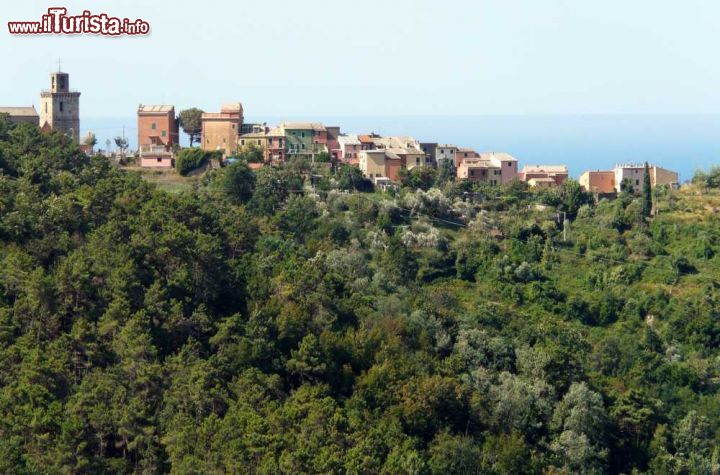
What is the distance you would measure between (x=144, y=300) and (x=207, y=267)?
10.2 ft

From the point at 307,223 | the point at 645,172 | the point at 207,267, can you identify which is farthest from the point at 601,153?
the point at 207,267

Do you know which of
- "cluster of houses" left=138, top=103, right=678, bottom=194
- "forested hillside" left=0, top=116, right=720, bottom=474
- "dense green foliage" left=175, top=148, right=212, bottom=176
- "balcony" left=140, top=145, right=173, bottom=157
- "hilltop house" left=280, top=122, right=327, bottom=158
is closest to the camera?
"forested hillside" left=0, top=116, right=720, bottom=474

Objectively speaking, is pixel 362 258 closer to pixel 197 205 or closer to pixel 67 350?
pixel 197 205

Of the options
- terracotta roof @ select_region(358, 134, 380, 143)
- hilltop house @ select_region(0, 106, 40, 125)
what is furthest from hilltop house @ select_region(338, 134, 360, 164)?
hilltop house @ select_region(0, 106, 40, 125)

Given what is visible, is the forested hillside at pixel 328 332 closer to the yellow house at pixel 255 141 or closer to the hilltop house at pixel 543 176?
the yellow house at pixel 255 141

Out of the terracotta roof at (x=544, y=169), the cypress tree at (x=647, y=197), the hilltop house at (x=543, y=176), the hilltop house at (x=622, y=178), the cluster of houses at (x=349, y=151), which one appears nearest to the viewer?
the cypress tree at (x=647, y=197)

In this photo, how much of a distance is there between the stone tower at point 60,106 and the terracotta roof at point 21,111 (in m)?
0.52

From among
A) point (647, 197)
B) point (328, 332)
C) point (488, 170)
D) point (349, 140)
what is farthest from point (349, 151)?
point (328, 332)

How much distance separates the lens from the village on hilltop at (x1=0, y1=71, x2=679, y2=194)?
5438cm

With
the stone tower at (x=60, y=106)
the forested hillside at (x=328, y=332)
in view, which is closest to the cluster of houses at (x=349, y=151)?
the stone tower at (x=60, y=106)

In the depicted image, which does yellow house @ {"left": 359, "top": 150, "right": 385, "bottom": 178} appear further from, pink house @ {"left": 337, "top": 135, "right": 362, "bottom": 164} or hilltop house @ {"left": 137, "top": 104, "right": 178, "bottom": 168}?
hilltop house @ {"left": 137, "top": 104, "right": 178, "bottom": 168}

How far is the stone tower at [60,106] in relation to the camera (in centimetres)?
5407

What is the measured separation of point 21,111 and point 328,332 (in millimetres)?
24632

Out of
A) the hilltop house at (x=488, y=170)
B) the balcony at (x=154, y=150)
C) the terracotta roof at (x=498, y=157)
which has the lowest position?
the hilltop house at (x=488, y=170)
